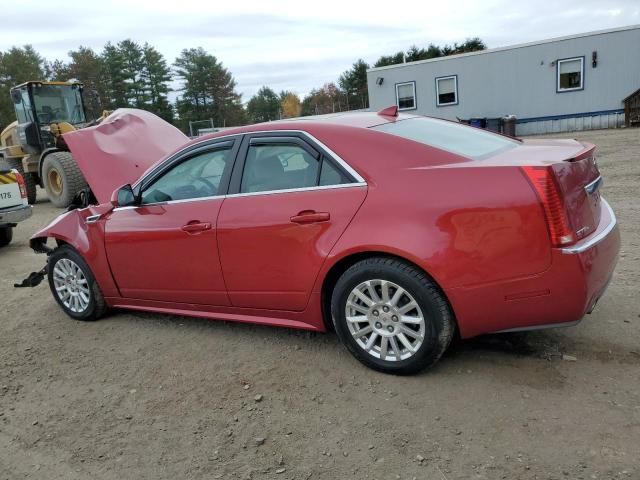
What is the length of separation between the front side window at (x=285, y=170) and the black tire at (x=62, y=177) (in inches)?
394

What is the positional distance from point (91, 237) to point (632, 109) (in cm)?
2129

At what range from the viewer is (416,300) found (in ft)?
10.2

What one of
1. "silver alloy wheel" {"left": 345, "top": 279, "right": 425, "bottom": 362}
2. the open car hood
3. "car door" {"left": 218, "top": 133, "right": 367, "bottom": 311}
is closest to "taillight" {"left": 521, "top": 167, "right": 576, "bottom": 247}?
"silver alloy wheel" {"left": 345, "top": 279, "right": 425, "bottom": 362}

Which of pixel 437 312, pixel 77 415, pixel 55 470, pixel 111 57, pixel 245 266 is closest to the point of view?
pixel 55 470

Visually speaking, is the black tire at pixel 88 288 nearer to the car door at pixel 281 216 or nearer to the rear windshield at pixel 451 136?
the car door at pixel 281 216

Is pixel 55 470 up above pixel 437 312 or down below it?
below

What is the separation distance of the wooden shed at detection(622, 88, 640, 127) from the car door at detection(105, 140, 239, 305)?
67.9ft

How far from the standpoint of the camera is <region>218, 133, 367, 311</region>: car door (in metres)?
3.35

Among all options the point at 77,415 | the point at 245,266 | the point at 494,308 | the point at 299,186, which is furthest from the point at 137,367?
the point at 494,308

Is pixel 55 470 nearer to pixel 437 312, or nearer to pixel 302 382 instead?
pixel 302 382

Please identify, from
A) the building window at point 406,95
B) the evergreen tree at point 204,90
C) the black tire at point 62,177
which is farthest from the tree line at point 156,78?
the black tire at point 62,177

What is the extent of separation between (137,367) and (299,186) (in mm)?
1768

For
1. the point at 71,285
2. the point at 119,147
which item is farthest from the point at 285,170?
the point at 119,147

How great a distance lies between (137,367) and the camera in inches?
153
